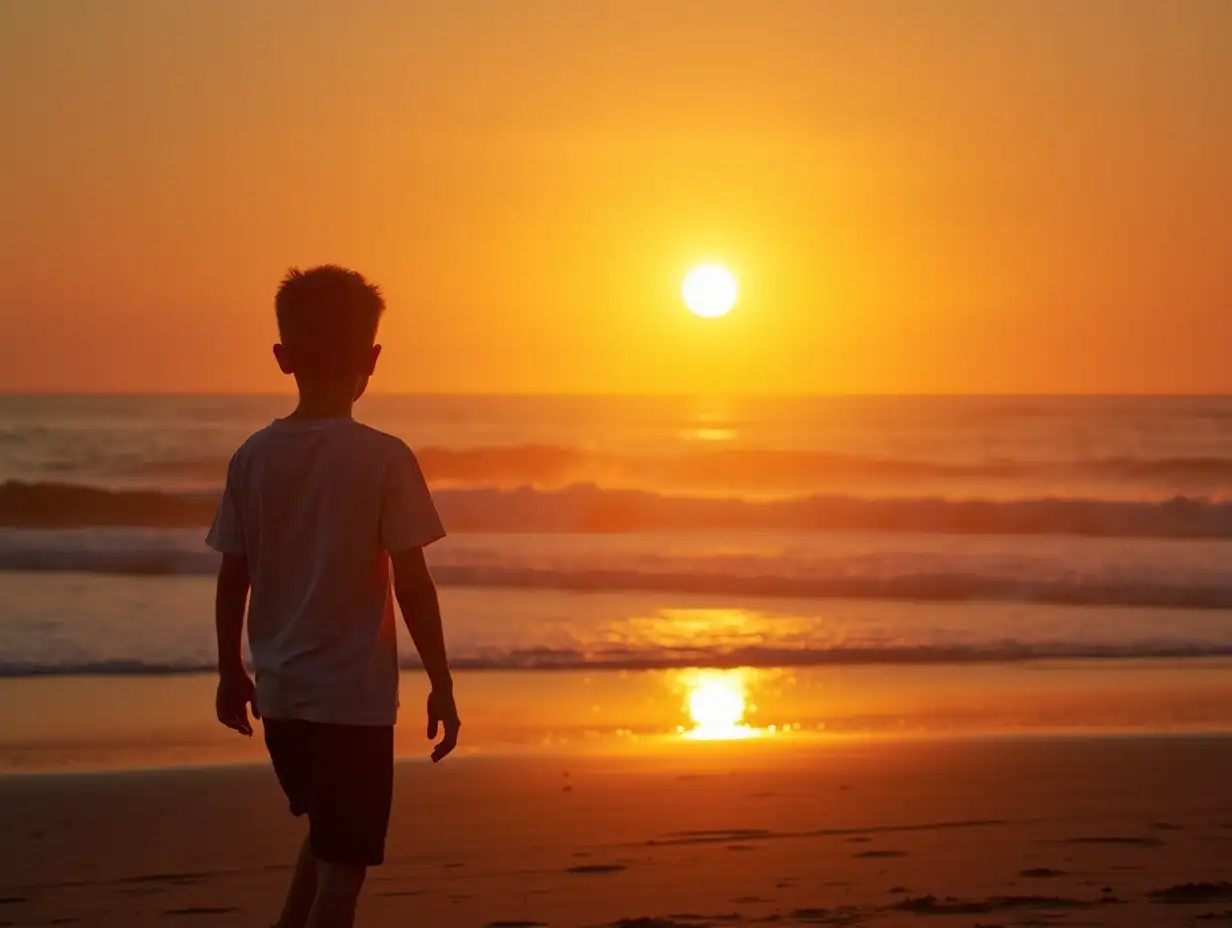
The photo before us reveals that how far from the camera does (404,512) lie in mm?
2992

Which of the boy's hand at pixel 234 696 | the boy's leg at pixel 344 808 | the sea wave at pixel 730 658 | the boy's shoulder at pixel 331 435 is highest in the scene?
the boy's shoulder at pixel 331 435

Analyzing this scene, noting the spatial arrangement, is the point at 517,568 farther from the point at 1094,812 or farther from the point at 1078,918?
the point at 1078,918

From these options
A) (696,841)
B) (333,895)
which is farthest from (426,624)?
(696,841)

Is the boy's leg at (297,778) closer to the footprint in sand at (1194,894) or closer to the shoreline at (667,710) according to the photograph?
the footprint in sand at (1194,894)

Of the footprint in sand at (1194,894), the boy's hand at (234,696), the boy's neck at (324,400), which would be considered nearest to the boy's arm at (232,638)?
the boy's hand at (234,696)

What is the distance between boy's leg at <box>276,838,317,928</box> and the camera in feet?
10.6

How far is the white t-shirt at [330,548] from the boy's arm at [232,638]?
0.07 metres

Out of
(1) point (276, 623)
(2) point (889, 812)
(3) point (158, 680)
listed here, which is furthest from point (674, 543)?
(1) point (276, 623)

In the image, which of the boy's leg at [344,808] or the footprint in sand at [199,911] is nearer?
the boy's leg at [344,808]

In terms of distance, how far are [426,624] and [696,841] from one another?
270 cm

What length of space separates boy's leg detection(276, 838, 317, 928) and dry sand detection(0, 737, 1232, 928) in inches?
47.9

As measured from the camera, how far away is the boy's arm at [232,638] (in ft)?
10.2

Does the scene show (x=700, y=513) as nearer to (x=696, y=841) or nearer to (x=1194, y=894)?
(x=696, y=841)

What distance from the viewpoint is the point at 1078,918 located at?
14.4ft
